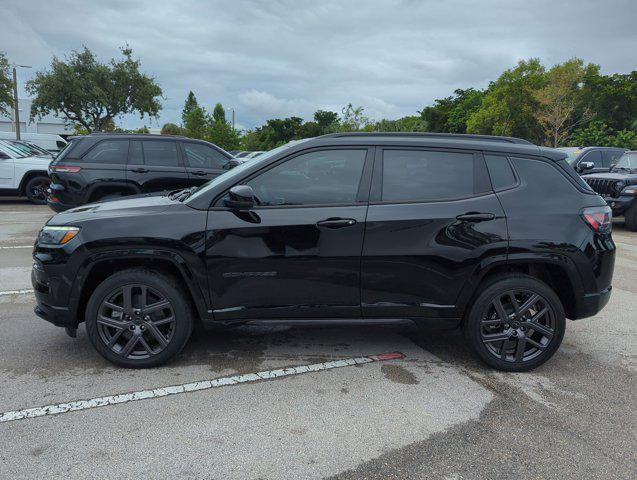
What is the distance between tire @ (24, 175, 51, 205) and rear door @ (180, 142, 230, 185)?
21.1ft

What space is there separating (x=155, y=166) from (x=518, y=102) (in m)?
36.3

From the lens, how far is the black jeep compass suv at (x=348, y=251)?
3424 mm

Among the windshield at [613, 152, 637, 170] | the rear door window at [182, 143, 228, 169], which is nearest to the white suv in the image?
the rear door window at [182, 143, 228, 169]

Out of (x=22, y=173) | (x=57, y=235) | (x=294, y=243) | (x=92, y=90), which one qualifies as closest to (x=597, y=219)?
(x=294, y=243)

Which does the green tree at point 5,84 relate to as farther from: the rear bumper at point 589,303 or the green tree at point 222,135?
the rear bumper at point 589,303

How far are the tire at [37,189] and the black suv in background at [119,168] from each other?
527 cm

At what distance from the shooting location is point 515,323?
3.57 metres

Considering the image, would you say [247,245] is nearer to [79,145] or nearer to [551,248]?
[551,248]

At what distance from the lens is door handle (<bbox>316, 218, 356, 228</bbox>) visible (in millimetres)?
3424

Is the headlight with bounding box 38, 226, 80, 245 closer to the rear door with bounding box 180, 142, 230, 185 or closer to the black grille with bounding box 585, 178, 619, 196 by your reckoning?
the rear door with bounding box 180, 142, 230, 185

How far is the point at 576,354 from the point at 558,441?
152 cm

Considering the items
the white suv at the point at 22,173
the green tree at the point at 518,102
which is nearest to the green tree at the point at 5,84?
the white suv at the point at 22,173

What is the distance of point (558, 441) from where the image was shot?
2.77 meters

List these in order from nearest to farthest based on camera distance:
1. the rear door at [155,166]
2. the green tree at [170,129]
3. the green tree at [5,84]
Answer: the rear door at [155,166]
the green tree at [5,84]
the green tree at [170,129]
